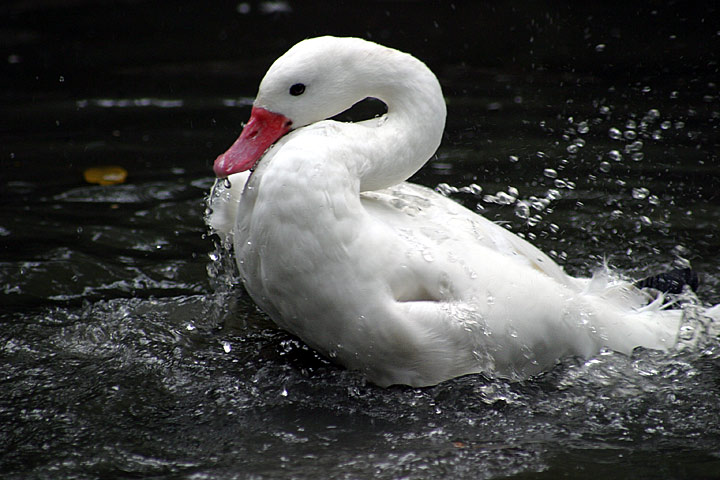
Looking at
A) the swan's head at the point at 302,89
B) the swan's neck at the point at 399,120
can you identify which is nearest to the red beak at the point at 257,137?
the swan's head at the point at 302,89

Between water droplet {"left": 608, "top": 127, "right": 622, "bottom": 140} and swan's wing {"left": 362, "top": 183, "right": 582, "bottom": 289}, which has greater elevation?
water droplet {"left": 608, "top": 127, "right": 622, "bottom": 140}

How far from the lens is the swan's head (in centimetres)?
334

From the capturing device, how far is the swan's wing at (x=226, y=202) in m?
3.74

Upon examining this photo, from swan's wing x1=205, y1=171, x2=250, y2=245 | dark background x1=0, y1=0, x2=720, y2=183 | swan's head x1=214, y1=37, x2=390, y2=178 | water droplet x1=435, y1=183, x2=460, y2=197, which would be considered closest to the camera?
swan's head x1=214, y1=37, x2=390, y2=178

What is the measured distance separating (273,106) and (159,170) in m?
2.56

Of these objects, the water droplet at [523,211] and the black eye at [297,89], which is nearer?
the black eye at [297,89]

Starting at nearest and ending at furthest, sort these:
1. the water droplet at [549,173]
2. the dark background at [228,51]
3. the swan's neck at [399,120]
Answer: the swan's neck at [399,120] → the water droplet at [549,173] → the dark background at [228,51]

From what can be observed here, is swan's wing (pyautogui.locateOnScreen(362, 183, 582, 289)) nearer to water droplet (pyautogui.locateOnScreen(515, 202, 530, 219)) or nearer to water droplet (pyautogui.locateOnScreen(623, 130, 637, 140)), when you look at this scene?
water droplet (pyautogui.locateOnScreen(515, 202, 530, 219))

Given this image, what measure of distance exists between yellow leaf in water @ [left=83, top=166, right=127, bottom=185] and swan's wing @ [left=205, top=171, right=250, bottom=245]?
2026 mm

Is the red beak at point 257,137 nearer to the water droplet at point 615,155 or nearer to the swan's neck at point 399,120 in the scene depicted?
the swan's neck at point 399,120

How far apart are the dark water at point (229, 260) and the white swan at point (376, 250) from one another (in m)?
0.18

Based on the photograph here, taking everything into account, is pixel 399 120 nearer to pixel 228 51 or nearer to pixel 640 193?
pixel 640 193

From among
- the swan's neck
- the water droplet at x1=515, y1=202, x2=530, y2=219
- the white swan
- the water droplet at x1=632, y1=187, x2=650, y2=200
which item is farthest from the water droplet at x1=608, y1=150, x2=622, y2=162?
the swan's neck

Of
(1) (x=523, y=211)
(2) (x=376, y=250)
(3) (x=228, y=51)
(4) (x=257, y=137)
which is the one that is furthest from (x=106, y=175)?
(2) (x=376, y=250)
